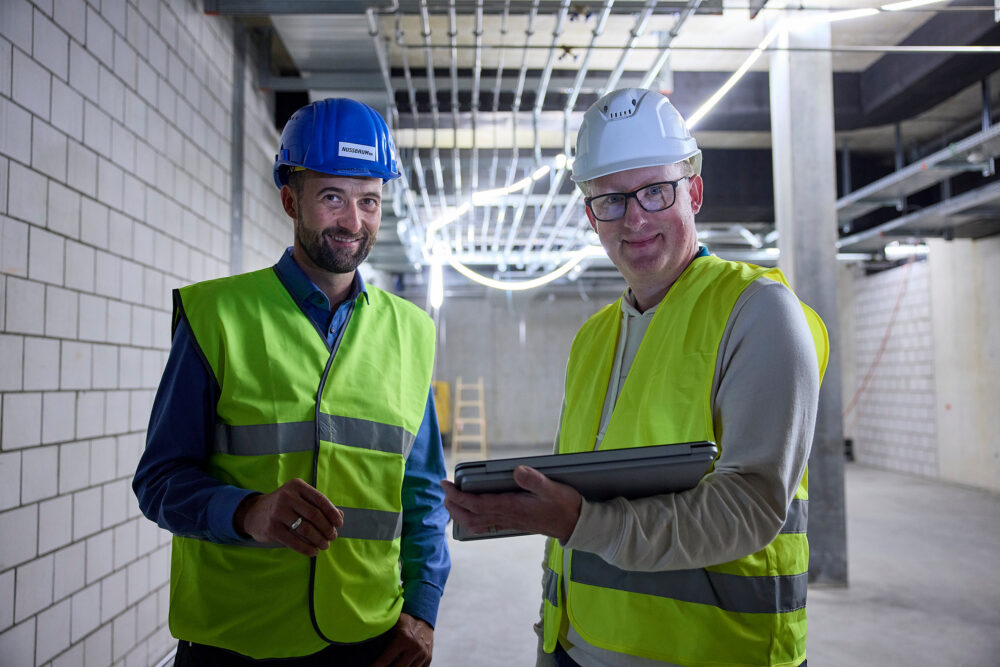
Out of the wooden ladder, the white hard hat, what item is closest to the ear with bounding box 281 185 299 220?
the white hard hat

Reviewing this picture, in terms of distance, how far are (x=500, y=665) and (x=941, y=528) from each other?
4.48m

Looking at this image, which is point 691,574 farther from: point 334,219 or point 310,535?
point 334,219

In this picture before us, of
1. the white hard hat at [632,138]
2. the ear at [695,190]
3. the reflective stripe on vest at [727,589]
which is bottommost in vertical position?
the reflective stripe on vest at [727,589]

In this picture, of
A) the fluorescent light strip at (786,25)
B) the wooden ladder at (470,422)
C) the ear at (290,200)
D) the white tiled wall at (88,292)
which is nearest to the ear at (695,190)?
the ear at (290,200)

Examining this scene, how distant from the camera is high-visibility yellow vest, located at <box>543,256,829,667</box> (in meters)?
1.04

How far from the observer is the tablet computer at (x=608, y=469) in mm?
916

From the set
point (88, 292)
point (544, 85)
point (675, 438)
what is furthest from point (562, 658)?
point (544, 85)

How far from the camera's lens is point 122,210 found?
9.35 ft

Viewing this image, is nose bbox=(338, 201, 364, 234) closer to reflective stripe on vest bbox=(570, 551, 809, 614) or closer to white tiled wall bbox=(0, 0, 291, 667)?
reflective stripe on vest bbox=(570, 551, 809, 614)

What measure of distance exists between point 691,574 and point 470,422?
1104 cm

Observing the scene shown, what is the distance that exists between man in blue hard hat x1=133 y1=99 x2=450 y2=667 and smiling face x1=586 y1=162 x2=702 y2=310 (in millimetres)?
501

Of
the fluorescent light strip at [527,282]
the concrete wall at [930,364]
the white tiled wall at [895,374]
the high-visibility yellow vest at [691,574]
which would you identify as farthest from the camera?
the white tiled wall at [895,374]

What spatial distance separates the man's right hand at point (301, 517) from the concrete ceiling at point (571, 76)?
2.50m

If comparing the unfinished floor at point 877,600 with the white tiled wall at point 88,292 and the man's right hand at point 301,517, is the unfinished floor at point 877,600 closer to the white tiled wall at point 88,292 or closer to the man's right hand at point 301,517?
the white tiled wall at point 88,292
